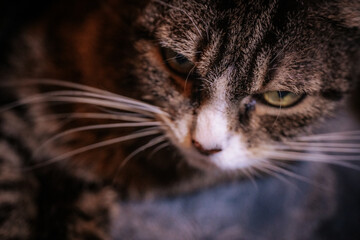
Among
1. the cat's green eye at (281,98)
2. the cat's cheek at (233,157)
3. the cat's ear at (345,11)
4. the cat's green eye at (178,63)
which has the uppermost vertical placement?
the cat's green eye at (178,63)

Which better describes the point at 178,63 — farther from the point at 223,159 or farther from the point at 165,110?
the point at 223,159

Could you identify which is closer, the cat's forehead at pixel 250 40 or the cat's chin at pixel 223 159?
the cat's forehead at pixel 250 40

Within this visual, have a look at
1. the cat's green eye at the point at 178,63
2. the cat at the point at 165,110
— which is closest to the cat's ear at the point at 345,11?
the cat at the point at 165,110

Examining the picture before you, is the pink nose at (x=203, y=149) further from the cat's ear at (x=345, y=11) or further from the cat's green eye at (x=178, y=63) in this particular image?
the cat's ear at (x=345, y=11)

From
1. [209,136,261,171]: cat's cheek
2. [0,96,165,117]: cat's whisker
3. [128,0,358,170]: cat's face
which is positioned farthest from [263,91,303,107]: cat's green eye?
[0,96,165,117]: cat's whisker

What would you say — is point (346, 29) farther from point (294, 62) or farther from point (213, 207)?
point (213, 207)

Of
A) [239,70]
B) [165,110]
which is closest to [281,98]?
[239,70]

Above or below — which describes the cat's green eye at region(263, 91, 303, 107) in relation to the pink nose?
above

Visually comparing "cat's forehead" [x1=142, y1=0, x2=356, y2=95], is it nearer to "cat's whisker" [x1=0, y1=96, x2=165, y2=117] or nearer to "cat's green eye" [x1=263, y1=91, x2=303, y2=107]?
"cat's green eye" [x1=263, y1=91, x2=303, y2=107]
